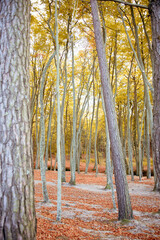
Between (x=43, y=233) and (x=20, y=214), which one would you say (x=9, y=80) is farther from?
(x=43, y=233)

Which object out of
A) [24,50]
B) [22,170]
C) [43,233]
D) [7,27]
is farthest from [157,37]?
[43,233]

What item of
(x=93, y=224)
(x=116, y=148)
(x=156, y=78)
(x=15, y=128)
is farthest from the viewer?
(x=116, y=148)

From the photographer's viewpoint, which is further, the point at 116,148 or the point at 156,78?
the point at 116,148

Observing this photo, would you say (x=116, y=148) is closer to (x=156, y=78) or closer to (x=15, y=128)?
(x=156, y=78)

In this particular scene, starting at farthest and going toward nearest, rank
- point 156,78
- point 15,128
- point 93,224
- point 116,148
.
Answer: point 116,148
point 93,224
point 156,78
point 15,128

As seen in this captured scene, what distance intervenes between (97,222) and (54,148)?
23.1 metres

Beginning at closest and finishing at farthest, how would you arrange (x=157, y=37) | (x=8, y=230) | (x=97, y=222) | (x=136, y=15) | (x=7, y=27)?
(x=8, y=230), (x=7, y=27), (x=157, y=37), (x=97, y=222), (x=136, y=15)

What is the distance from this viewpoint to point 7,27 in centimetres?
251

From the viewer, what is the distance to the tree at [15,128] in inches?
83.7

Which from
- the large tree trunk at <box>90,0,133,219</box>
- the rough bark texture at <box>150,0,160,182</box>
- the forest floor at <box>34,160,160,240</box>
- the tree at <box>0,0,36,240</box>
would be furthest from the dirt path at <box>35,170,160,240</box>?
the rough bark texture at <box>150,0,160,182</box>

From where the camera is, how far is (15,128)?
2332mm

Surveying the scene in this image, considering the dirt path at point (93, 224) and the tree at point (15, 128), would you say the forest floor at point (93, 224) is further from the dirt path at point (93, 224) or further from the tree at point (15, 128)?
the tree at point (15, 128)

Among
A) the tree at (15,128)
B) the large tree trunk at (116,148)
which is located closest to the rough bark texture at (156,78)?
the large tree trunk at (116,148)

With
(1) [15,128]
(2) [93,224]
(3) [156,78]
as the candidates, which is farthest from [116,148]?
(1) [15,128]
